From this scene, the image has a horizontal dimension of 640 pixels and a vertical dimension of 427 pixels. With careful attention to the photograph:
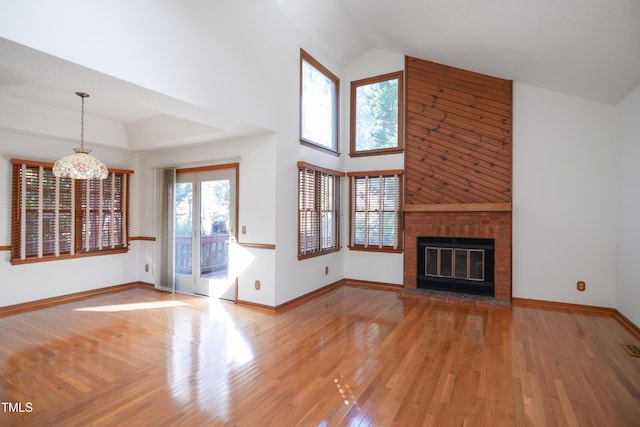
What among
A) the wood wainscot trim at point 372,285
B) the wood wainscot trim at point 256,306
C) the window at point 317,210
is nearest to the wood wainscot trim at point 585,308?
the wood wainscot trim at point 372,285

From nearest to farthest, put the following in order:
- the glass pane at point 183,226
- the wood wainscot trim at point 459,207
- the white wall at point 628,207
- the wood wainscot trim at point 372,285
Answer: the white wall at point 628,207
the wood wainscot trim at point 459,207
the glass pane at point 183,226
the wood wainscot trim at point 372,285

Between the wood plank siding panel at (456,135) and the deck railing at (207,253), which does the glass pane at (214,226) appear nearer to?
the deck railing at (207,253)

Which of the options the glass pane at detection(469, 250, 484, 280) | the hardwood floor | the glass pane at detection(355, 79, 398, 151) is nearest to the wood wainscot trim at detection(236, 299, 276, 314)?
the hardwood floor

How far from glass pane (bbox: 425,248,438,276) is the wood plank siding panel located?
2.66 feet

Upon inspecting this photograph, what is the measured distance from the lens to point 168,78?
2902mm

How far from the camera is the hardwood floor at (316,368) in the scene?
217 centimetres

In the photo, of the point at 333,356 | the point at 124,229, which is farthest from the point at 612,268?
the point at 124,229

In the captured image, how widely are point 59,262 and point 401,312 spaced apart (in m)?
4.99

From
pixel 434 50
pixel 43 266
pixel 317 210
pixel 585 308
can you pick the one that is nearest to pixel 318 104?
pixel 317 210

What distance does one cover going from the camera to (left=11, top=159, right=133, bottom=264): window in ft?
14.4

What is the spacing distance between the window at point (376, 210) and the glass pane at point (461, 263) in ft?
3.04

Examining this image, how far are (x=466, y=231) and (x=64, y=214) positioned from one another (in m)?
6.08

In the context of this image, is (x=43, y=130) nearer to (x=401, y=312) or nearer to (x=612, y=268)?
(x=401, y=312)

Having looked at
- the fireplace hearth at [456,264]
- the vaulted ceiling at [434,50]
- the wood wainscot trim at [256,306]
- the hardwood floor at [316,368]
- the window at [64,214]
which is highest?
the vaulted ceiling at [434,50]
